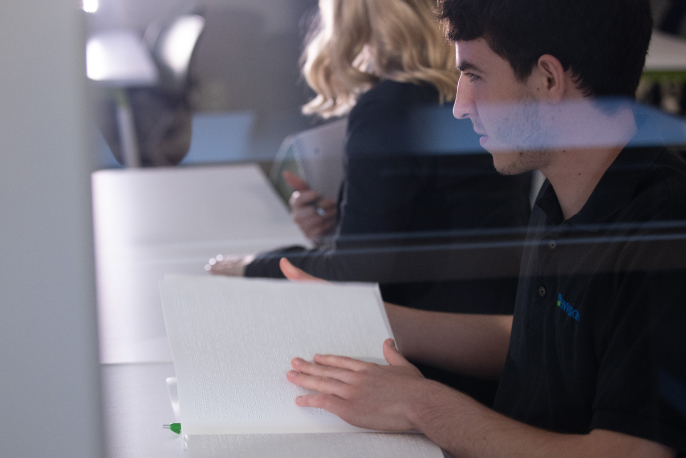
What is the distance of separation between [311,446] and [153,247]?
29.2 inches

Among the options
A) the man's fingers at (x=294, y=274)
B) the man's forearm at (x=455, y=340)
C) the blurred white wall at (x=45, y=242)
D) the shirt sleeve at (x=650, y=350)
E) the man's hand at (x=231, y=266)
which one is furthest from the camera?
the man's hand at (x=231, y=266)

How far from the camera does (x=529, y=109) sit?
22.0 inches

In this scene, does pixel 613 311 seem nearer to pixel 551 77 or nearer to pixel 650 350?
pixel 650 350

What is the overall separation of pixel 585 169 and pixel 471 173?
38cm

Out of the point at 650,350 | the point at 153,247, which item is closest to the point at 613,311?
the point at 650,350

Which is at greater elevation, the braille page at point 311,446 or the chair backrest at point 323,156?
the chair backrest at point 323,156

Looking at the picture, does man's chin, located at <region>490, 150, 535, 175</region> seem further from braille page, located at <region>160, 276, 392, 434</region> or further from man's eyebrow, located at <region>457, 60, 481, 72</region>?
braille page, located at <region>160, 276, 392, 434</region>

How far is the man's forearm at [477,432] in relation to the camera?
1.67ft

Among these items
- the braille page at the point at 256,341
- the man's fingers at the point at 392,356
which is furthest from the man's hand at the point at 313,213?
the man's fingers at the point at 392,356

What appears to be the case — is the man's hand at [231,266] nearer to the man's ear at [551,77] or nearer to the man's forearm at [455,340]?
the man's forearm at [455,340]

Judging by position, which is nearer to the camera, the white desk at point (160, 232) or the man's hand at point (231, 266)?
the white desk at point (160, 232)

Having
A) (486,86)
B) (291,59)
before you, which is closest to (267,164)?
(291,59)

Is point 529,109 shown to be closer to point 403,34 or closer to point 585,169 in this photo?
point 585,169

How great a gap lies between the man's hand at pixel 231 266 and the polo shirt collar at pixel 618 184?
581 millimetres
